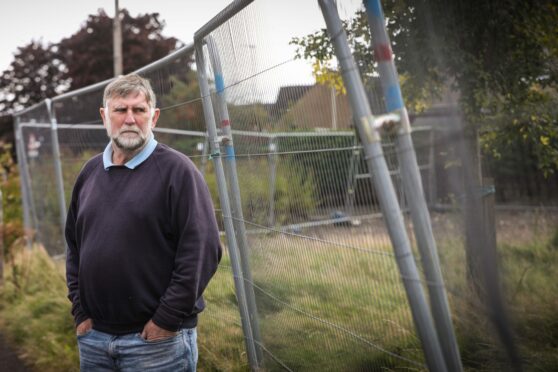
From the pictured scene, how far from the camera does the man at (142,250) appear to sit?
2779mm

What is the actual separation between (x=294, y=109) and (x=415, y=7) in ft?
2.66

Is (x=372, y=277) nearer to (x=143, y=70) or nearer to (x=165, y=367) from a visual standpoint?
(x=165, y=367)

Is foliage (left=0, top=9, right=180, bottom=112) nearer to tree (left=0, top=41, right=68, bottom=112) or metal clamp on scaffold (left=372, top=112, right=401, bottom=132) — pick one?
tree (left=0, top=41, right=68, bottom=112)

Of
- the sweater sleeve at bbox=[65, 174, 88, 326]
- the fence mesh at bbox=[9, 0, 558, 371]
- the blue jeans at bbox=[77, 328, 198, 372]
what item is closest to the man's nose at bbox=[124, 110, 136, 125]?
the sweater sleeve at bbox=[65, 174, 88, 326]

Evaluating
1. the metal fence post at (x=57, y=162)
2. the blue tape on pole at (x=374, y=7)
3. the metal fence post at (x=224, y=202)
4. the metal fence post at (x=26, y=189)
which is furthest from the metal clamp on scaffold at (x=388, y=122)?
the metal fence post at (x=26, y=189)

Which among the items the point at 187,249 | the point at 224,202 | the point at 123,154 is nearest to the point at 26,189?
the point at 224,202

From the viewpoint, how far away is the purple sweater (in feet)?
9.07

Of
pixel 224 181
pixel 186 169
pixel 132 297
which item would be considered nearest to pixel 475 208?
pixel 186 169

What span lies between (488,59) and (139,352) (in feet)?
5.90

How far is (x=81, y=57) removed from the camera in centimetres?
2336

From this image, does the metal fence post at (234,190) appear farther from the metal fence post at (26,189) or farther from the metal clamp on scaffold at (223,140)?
the metal fence post at (26,189)

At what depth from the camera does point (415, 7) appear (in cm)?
232

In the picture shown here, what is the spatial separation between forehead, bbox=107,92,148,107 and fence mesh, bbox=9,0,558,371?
0.60 m

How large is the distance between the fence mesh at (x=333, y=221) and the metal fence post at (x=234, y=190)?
0.06 ft
